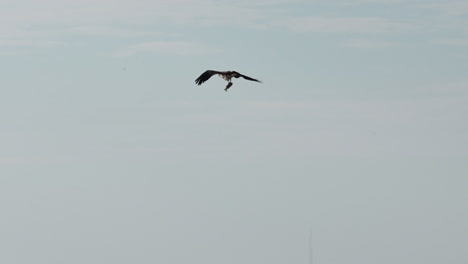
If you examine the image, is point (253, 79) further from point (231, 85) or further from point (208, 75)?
point (208, 75)

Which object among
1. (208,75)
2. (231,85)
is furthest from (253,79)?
(208,75)

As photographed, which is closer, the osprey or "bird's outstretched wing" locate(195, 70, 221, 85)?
the osprey

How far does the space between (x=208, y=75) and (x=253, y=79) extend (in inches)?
566

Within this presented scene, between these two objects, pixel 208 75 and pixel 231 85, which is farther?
pixel 208 75

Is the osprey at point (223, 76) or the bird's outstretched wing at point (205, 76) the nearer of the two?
the osprey at point (223, 76)

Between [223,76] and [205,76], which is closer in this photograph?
[223,76]

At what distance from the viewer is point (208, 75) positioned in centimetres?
8169

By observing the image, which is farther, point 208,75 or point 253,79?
point 208,75

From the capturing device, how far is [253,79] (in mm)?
68312

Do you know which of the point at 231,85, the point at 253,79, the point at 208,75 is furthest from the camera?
the point at 208,75

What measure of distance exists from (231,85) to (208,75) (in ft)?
27.8

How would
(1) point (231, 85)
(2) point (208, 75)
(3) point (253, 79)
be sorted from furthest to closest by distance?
(2) point (208, 75), (1) point (231, 85), (3) point (253, 79)
